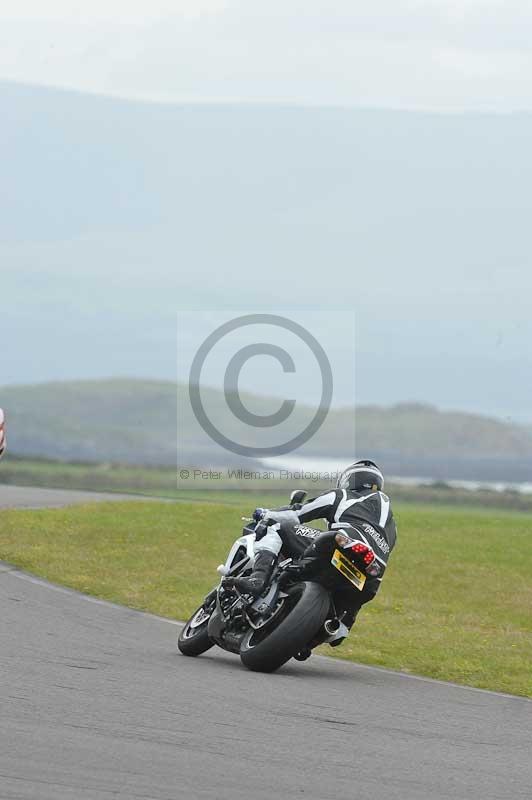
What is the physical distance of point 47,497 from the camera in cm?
2580

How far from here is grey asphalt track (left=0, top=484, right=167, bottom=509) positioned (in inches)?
949

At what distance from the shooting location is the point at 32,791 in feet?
21.0

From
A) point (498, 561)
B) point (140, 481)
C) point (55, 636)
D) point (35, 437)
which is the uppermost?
point (55, 636)

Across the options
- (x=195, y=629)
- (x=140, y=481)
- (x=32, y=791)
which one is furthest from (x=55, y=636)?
(x=140, y=481)

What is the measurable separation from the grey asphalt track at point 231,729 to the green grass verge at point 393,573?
1181mm

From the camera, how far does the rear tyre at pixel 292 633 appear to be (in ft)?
33.7

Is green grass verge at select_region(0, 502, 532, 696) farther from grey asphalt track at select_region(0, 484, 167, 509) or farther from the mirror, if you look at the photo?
the mirror

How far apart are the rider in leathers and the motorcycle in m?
0.06

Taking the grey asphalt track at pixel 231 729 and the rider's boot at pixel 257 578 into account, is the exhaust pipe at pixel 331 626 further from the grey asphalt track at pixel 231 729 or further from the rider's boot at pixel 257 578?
the rider's boot at pixel 257 578

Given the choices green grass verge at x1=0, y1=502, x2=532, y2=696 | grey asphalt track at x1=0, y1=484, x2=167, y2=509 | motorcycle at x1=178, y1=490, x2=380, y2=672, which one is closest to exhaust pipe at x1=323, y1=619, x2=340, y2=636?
motorcycle at x1=178, y1=490, x2=380, y2=672

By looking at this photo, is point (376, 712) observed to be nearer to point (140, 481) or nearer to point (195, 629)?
point (195, 629)

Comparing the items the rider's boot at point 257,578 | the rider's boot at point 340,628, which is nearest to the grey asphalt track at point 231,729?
the rider's boot at point 340,628

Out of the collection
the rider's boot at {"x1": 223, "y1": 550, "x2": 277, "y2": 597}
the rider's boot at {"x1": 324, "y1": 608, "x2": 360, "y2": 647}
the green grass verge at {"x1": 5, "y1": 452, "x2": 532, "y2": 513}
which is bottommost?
the green grass verge at {"x1": 5, "y1": 452, "x2": 532, "y2": 513}

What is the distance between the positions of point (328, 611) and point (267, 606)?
432 mm
